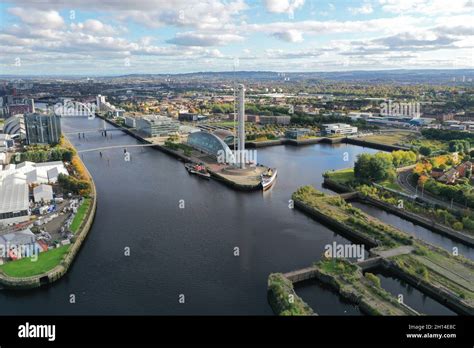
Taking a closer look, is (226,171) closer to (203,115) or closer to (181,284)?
(181,284)

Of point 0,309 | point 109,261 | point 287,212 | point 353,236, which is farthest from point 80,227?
point 353,236

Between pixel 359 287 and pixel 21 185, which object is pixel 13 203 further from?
pixel 359 287

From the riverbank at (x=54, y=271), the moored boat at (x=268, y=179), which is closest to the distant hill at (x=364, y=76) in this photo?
the moored boat at (x=268, y=179)

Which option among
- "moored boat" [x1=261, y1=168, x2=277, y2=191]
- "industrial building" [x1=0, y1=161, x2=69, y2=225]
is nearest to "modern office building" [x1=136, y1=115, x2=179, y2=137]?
"industrial building" [x1=0, y1=161, x2=69, y2=225]

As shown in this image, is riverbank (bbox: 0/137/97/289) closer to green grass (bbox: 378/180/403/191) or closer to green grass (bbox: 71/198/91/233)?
green grass (bbox: 71/198/91/233)

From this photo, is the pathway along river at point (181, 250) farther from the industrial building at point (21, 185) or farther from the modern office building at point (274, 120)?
the modern office building at point (274, 120)

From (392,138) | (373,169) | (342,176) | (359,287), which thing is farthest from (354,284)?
(392,138)
